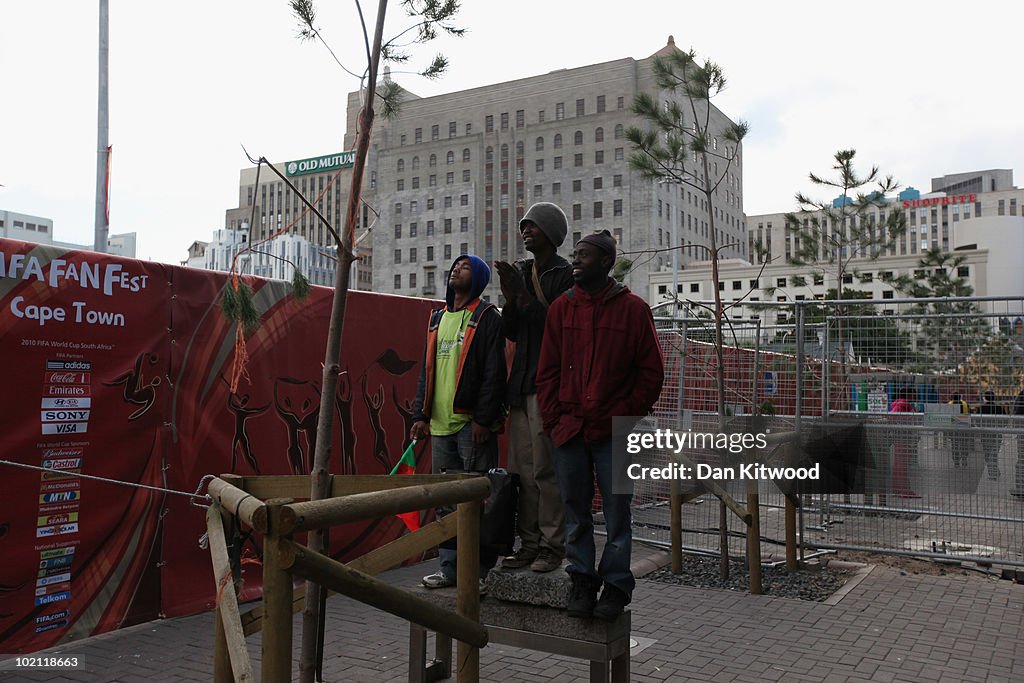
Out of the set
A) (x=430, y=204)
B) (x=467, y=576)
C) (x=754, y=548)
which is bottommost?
(x=754, y=548)

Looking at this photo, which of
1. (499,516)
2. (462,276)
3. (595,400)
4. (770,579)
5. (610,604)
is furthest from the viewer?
(770,579)

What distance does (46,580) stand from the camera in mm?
5508

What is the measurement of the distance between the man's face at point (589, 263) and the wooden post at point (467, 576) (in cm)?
146

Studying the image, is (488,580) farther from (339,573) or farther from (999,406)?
(999,406)

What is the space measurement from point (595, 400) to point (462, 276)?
1738 mm

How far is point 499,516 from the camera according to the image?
4.65m

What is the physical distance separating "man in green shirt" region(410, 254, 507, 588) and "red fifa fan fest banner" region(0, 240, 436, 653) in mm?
1911

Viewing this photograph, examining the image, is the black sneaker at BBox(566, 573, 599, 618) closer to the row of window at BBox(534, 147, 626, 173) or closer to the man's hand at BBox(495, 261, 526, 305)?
the man's hand at BBox(495, 261, 526, 305)

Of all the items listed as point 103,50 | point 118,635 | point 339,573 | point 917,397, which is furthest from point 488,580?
point 103,50

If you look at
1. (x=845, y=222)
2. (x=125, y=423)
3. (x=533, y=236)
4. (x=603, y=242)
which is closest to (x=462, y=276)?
(x=533, y=236)

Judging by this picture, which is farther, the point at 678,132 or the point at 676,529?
the point at 678,132

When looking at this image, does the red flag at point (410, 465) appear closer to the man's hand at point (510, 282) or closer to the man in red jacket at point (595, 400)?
the man in red jacket at point (595, 400)

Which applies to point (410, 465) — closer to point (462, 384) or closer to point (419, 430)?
point (419, 430)

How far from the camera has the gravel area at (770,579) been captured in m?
7.44
